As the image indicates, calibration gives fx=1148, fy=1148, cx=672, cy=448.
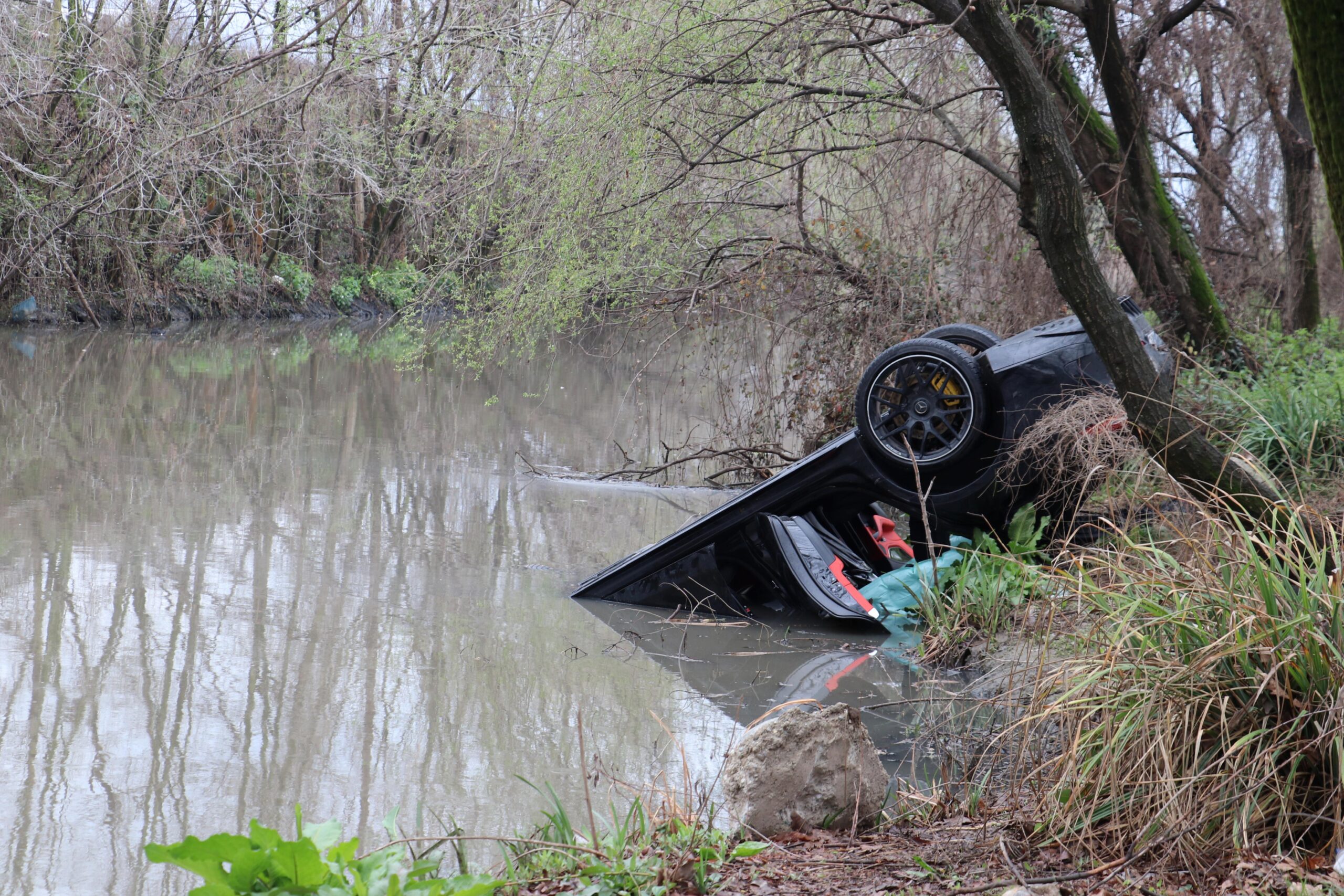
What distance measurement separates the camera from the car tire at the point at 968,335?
7.96 metres

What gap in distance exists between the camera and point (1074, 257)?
4820 mm

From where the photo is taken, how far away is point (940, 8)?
16.6ft

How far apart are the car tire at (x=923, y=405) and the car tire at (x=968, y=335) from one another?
3.98 feet

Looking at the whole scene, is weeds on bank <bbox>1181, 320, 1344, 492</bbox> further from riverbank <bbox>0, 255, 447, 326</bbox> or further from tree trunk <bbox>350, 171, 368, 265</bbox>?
tree trunk <bbox>350, 171, 368, 265</bbox>

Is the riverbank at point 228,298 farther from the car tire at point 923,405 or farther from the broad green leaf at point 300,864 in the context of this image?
the broad green leaf at point 300,864

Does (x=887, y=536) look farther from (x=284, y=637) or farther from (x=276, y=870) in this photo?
(x=276, y=870)

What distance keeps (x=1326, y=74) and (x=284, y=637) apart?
523 cm

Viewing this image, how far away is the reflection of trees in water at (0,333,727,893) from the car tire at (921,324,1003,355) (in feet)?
8.74

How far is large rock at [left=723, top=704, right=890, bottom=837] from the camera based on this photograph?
11.8 ft

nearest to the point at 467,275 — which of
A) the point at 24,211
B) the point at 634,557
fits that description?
the point at 634,557

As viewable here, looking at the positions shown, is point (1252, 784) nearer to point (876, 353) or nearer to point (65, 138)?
point (876, 353)

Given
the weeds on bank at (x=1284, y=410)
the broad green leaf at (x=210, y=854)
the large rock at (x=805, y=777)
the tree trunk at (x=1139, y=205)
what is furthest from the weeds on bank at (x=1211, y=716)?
the tree trunk at (x=1139, y=205)

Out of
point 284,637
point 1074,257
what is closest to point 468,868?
point 284,637

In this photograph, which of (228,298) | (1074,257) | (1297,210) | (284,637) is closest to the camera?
(1074,257)
